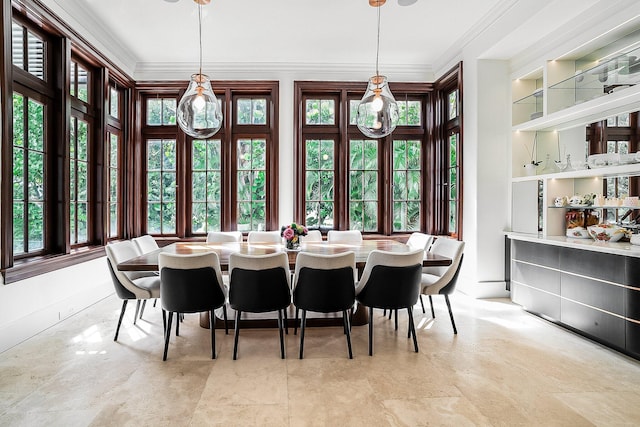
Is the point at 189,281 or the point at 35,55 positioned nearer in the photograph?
the point at 189,281

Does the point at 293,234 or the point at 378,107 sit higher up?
the point at 378,107

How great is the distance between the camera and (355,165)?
19.2 feet

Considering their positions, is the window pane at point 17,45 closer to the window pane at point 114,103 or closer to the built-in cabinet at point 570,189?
the window pane at point 114,103

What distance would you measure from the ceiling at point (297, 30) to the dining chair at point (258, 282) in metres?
2.79

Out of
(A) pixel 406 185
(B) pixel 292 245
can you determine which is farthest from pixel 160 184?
(A) pixel 406 185

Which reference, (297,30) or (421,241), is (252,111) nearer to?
(297,30)

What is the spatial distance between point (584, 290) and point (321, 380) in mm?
2525

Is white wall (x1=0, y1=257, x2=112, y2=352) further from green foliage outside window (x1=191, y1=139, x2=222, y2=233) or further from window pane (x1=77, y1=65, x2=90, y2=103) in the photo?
window pane (x1=77, y1=65, x2=90, y2=103)

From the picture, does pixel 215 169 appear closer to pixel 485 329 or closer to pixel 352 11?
pixel 352 11

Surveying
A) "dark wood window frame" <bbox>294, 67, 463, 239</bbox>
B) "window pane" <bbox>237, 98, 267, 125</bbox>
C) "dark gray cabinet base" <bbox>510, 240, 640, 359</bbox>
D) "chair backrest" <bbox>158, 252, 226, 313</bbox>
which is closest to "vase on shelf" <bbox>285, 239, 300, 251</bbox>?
"chair backrest" <bbox>158, 252, 226, 313</bbox>

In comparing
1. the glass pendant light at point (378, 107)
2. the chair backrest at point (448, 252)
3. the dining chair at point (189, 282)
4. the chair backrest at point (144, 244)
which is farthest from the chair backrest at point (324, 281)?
the chair backrest at point (144, 244)

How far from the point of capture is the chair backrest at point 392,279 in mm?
2879

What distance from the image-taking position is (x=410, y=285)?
296 cm

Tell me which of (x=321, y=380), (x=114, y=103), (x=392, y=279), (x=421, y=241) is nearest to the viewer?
(x=321, y=380)
